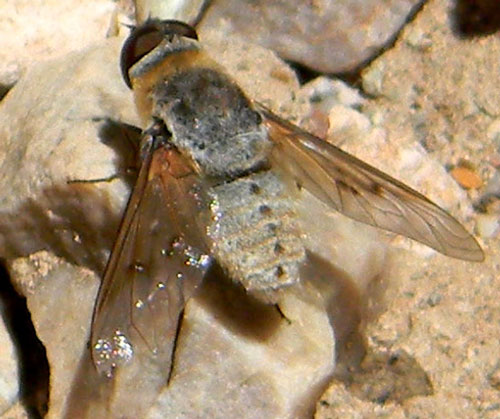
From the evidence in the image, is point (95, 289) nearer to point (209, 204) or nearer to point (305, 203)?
point (209, 204)

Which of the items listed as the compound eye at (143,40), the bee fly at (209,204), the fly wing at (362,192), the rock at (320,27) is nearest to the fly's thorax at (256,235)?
the bee fly at (209,204)

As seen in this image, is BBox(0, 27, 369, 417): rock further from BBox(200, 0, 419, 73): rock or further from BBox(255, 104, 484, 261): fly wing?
BBox(200, 0, 419, 73): rock

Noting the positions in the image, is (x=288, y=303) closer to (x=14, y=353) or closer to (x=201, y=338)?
(x=201, y=338)

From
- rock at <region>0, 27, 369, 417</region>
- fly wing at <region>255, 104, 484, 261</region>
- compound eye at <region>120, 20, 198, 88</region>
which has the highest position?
compound eye at <region>120, 20, 198, 88</region>

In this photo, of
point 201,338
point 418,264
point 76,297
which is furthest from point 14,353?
point 418,264

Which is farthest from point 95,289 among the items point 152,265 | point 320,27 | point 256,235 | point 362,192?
point 320,27

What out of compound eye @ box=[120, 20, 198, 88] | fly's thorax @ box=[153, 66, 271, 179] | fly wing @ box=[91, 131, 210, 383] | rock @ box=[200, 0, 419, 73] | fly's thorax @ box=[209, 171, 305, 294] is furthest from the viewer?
rock @ box=[200, 0, 419, 73]

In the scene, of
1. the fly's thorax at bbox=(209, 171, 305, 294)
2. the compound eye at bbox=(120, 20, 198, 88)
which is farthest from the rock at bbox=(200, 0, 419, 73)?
the fly's thorax at bbox=(209, 171, 305, 294)
